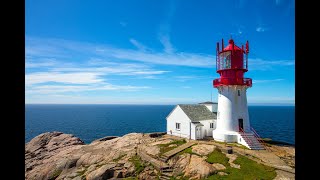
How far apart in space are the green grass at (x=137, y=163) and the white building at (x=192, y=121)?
9.59 metres

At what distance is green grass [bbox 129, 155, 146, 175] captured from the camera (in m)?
22.6

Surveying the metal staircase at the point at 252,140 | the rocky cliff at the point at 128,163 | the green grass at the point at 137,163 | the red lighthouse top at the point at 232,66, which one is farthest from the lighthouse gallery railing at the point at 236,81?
the green grass at the point at 137,163

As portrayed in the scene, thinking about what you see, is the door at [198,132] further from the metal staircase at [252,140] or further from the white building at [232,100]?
the metal staircase at [252,140]

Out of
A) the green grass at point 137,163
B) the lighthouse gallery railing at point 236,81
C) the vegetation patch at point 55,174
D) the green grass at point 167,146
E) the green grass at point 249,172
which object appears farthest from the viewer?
the lighthouse gallery railing at point 236,81

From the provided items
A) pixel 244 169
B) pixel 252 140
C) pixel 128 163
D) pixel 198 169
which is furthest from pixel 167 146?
pixel 252 140

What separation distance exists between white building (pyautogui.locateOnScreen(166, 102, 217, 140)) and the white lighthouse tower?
2.85 m

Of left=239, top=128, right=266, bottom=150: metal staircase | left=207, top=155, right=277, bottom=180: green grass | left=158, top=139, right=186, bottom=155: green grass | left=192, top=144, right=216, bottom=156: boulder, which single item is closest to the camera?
left=207, top=155, right=277, bottom=180: green grass

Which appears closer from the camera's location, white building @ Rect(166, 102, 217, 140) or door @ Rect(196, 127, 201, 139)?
door @ Rect(196, 127, 201, 139)

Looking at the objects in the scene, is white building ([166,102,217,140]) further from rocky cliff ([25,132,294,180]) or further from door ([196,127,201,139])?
rocky cliff ([25,132,294,180])

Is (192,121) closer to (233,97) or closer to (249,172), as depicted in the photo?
(233,97)

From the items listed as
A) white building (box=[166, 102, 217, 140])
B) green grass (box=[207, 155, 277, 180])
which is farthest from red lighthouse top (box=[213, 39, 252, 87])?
green grass (box=[207, 155, 277, 180])

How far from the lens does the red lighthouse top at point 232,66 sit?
28.9 metres
